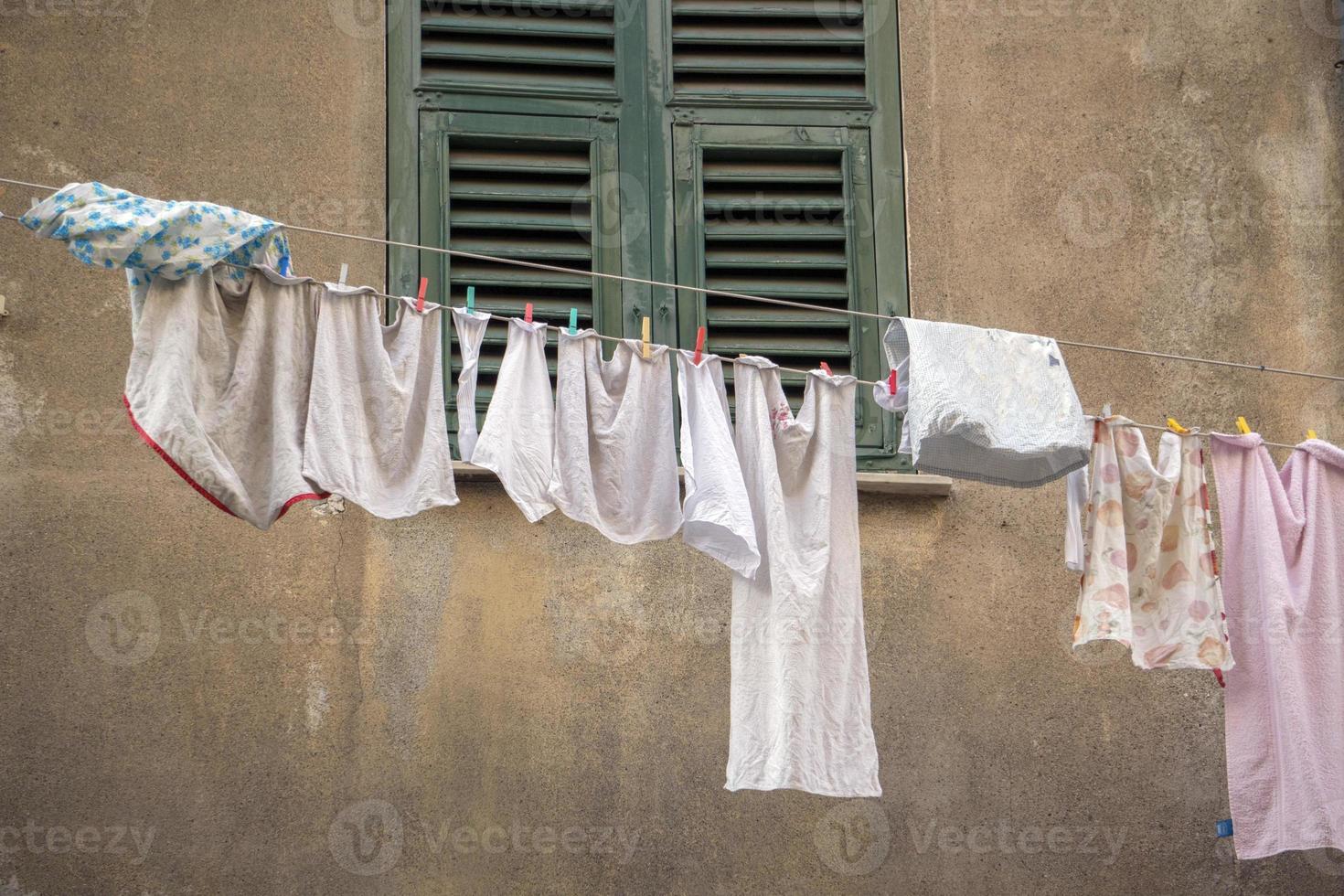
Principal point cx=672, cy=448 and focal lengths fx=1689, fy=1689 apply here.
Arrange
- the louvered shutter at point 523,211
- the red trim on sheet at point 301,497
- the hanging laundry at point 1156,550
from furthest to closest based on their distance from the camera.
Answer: the louvered shutter at point 523,211, the hanging laundry at point 1156,550, the red trim on sheet at point 301,497

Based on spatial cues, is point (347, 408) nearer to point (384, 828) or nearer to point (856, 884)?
point (384, 828)

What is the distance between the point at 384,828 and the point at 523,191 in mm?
2443

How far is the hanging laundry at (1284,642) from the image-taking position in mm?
5492

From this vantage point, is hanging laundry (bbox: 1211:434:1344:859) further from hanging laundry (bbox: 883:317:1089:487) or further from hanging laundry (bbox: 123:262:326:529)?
hanging laundry (bbox: 123:262:326:529)

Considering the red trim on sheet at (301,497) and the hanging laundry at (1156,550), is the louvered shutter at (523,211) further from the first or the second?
the hanging laundry at (1156,550)

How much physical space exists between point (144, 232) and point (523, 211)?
7.21 feet

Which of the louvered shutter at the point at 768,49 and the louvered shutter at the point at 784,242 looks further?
the louvered shutter at the point at 768,49

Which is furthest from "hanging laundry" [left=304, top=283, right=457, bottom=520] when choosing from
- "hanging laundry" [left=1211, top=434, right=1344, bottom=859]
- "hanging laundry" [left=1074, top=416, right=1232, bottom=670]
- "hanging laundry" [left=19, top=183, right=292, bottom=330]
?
"hanging laundry" [left=1211, top=434, right=1344, bottom=859]

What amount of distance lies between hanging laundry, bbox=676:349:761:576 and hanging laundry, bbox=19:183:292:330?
1370mm

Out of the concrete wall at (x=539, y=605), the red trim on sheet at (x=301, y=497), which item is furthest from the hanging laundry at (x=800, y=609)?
the red trim on sheet at (x=301, y=497)

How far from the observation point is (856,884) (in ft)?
20.1

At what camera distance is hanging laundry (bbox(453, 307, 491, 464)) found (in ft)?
16.9

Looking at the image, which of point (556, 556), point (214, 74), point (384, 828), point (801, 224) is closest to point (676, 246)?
point (801, 224)

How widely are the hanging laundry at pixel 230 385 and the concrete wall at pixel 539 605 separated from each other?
1390 millimetres
